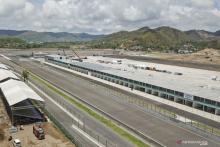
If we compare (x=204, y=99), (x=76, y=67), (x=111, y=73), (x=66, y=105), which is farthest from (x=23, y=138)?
(x=76, y=67)

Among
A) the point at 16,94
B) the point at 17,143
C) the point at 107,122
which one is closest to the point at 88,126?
the point at 107,122

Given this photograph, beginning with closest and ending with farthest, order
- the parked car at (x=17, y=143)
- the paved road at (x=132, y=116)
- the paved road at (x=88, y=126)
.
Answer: the parked car at (x=17, y=143), the paved road at (x=88, y=126), the paved road at (x=132, y=116)

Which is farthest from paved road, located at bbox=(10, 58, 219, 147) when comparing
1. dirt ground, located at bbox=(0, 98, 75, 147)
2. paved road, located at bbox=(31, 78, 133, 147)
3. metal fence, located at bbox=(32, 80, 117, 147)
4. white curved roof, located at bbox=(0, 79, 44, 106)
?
white curved roof, located at bbox=(0, 79, 44, 106)

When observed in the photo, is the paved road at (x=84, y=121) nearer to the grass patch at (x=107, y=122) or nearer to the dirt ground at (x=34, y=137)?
the grass patch at (x=107, y=122)

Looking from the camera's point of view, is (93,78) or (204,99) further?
(93,78)

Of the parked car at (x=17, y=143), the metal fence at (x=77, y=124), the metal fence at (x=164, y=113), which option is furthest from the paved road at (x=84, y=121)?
the metal fence at (x=164, y=113)

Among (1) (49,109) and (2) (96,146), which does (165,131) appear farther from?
(1) (49,109)

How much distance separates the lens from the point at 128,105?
263 ft

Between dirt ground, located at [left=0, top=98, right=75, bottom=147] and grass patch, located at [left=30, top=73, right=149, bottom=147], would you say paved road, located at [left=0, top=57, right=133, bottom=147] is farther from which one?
dirt ground, located at [left=0, top=98, right=75, bottom=147]

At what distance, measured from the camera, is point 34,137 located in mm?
55375

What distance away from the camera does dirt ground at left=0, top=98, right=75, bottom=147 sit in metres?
52.1

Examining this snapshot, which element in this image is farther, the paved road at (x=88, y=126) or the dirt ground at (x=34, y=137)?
the paved road at (x=88, y=126)

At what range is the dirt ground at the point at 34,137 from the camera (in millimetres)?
52094

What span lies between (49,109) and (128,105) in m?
20.6
